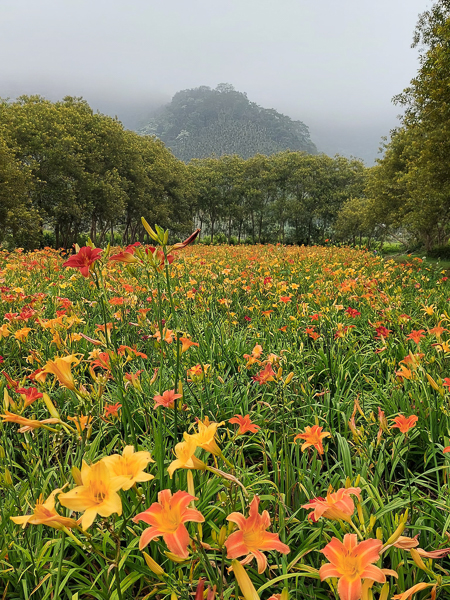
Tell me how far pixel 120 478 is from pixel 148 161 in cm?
2836

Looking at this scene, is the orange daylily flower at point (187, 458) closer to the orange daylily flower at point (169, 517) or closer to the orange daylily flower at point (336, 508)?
the orange daylily flower at point (169, 517)

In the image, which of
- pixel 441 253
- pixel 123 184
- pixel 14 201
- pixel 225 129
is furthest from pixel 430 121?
pixel 225 129

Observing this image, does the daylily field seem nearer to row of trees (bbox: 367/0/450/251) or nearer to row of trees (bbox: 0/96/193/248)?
row of trees (bbox: 367/0/450/251)

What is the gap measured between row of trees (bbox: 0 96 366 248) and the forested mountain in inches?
2996

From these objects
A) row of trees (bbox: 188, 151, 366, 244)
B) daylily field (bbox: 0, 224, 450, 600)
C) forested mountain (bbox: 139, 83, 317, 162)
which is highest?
forested mountain (bbox: 139, 83, 317, 162)

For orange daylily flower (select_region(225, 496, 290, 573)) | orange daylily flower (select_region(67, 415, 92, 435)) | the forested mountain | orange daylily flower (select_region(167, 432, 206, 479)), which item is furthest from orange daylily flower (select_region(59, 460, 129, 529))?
the forested mountain

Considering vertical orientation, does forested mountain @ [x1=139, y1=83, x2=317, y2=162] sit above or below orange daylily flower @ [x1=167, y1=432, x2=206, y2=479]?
above

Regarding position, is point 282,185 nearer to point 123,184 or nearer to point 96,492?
point 123,184

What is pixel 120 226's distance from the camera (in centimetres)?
3167

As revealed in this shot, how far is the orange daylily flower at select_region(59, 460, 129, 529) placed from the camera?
570 mm

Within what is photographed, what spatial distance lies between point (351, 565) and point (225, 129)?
15362cm

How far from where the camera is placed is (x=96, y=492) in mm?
618

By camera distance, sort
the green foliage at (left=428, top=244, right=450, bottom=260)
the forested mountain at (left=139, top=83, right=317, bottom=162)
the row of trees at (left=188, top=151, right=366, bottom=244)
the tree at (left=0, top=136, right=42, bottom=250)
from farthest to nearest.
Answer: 1. the forested mountain at (left=139, top=83, right=317, bottom=162)
2. the row of trees at (left=188, top=151, right=366, bottom=244)
3. the green foliage at (left=428, top=244, right=450, bottom=260)
4. the tree at (left=0, top=136, right=42, bottom=250)

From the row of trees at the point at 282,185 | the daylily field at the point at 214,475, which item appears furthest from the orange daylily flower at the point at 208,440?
the row of trees at the point at 282,185
